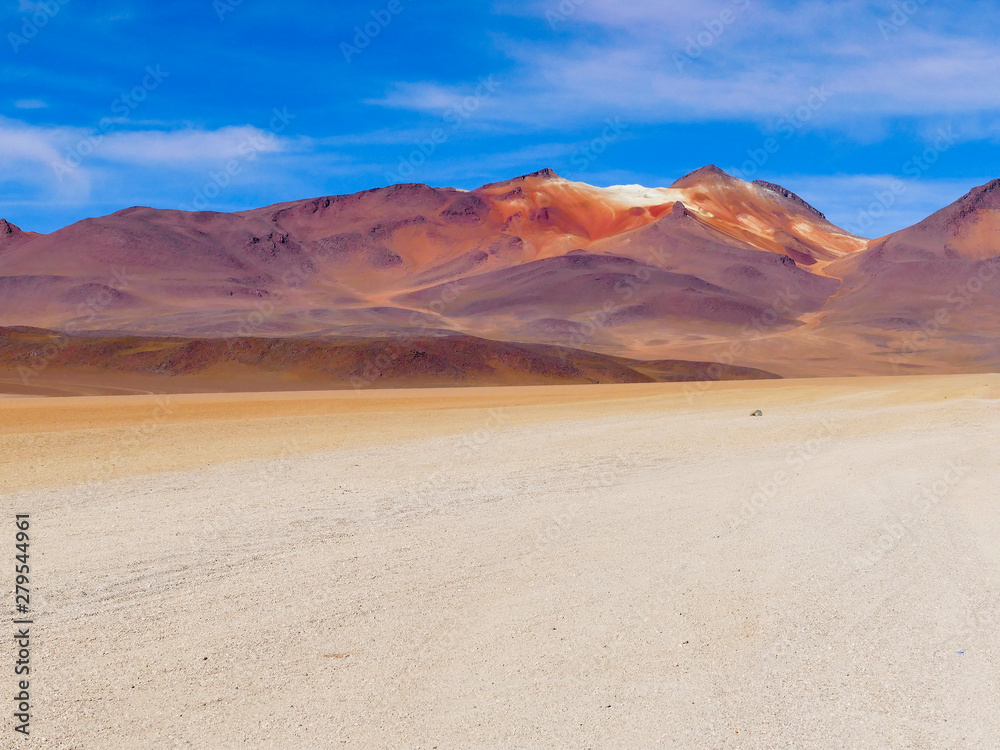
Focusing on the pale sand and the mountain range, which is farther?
the mountain range

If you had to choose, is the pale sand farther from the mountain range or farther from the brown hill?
the mountain range

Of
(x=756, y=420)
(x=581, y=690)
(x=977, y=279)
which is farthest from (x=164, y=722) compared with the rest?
(x=977, y=279)

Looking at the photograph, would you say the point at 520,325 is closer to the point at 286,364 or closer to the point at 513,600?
the point at 286,364

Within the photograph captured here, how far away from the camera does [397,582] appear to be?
757 cm

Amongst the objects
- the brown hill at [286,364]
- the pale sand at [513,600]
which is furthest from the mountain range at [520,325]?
the pale sand at [513,600]

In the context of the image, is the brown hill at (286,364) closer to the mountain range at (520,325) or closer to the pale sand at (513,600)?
the mountain range at (520,325)

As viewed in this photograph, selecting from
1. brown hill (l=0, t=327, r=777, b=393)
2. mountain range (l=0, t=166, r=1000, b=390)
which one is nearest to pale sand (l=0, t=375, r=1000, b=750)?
brown hill (l=0, t=327, r=777, b=393)

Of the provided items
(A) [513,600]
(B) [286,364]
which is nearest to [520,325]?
(B) [286,364]

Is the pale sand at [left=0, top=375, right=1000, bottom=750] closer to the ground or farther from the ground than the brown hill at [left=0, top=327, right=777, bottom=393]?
closer to the ground

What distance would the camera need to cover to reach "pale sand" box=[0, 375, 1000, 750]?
5.17 meters

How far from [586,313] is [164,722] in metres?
149

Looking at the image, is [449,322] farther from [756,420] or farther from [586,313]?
[756,420]

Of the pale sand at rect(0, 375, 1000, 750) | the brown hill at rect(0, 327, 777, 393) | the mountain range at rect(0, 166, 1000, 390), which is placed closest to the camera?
the pale sand at rect(0, 375, 1000, 750)

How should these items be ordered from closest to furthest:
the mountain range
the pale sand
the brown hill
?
the pale sand, the brown hill, the mountain range
